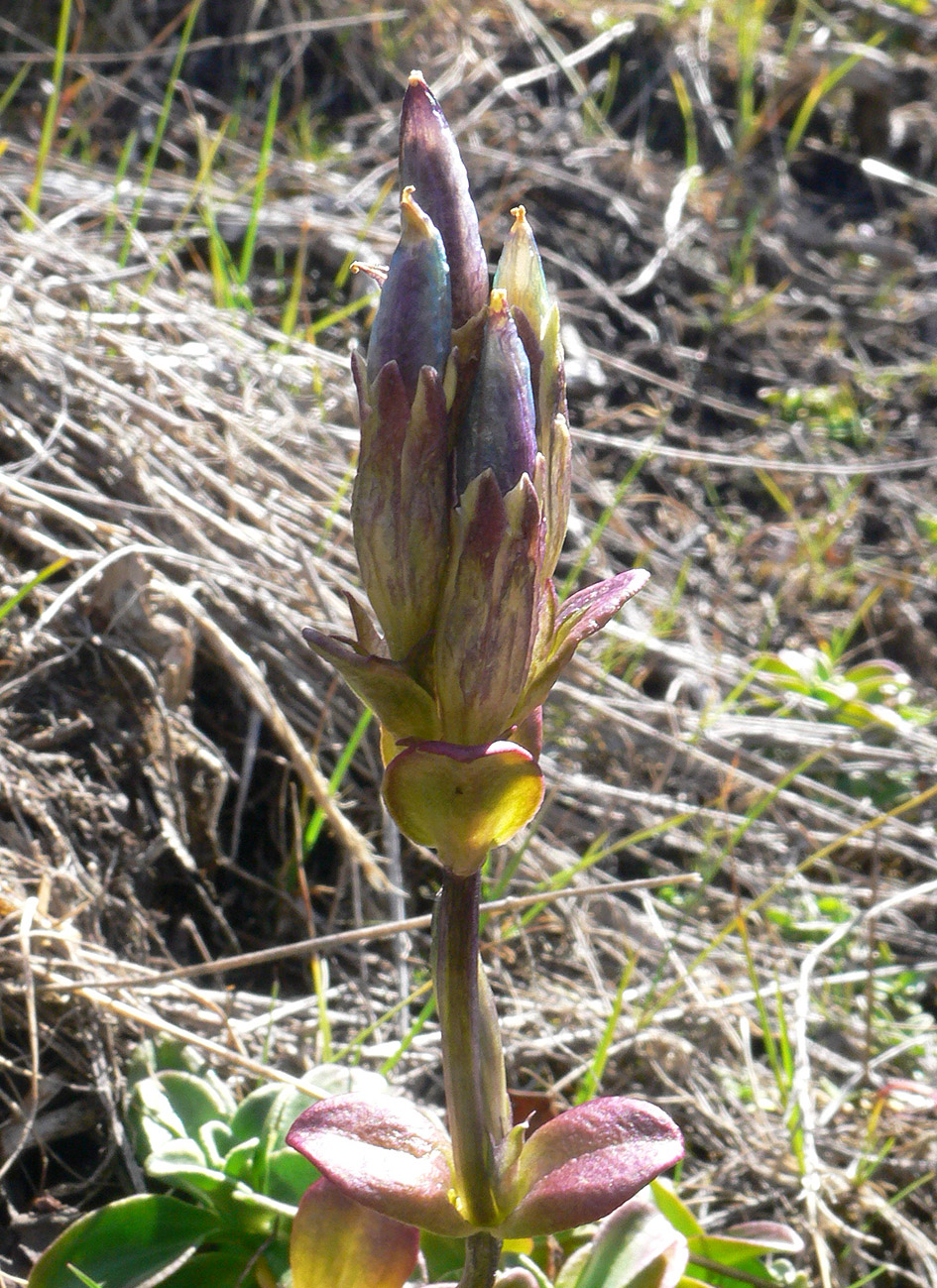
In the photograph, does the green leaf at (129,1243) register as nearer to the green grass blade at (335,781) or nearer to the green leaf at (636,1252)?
the green leaf at (636,1252)

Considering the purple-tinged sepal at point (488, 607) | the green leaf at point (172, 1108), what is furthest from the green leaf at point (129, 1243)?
the purple-tinged sepal at point (488, 607)

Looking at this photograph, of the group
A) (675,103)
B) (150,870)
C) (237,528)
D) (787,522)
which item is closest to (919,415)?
(787,522)

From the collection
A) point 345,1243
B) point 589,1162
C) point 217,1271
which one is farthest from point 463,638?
point 217,1271

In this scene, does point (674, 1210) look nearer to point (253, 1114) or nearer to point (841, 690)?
point (253, 1114)

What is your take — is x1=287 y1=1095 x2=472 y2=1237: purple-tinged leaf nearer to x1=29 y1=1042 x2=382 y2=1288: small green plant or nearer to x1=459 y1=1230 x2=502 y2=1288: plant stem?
x1=459 y1=1230 x2=502 y2=1288: plant stem

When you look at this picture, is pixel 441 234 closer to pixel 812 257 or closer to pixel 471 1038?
pixel 471 1038

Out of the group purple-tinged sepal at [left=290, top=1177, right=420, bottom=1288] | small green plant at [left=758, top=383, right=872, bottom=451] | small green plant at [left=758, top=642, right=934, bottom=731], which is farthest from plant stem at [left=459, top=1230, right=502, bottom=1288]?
small green plant at [left=758, top=383, right=872, bottom=451]
